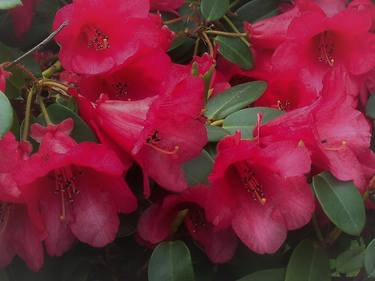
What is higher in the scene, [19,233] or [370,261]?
[19,233]

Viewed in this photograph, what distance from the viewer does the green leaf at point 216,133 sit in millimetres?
860

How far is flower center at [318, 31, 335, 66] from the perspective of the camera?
3.42 feet

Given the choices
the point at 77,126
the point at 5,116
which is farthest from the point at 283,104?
the point at 5,116

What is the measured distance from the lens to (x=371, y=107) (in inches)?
39.7

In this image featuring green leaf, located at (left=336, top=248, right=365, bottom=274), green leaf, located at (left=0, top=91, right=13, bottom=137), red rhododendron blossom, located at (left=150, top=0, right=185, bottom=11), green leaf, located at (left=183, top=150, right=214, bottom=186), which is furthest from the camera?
red rhododendron blossom, located at (left=150, top=0, right=185, bottom=11)

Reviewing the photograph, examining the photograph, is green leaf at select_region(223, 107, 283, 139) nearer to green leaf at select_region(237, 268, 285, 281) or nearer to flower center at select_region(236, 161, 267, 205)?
flower center at select_region(236, 161, 267, 205)

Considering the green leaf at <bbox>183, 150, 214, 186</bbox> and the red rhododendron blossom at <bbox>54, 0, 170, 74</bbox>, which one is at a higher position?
the red rhododendron blossom at <bbox>54, 0, 170, 74</bbox>

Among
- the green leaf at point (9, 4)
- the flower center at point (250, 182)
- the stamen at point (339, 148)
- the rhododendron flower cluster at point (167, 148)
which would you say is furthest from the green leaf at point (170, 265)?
the green leaf at point (9, 4)

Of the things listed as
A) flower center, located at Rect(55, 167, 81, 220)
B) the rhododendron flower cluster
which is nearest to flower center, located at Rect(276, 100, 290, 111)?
the rhododendron flower cluster

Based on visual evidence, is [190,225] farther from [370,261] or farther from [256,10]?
[256,10]

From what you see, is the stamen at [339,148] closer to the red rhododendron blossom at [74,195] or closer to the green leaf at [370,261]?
the green leaf at [370,261]

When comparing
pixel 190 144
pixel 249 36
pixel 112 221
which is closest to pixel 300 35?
pixel 249 36

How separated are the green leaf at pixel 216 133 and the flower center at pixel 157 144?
0.21ft

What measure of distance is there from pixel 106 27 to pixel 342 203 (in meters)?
0.37
